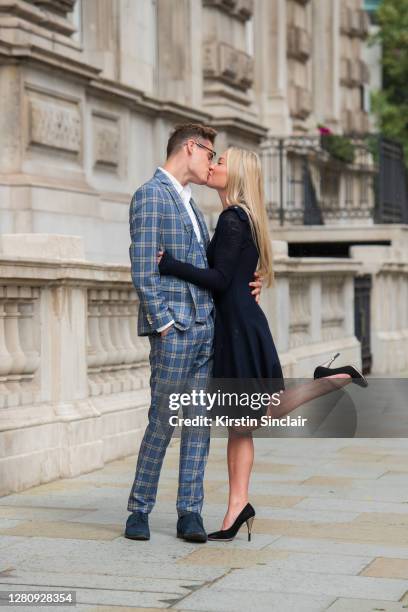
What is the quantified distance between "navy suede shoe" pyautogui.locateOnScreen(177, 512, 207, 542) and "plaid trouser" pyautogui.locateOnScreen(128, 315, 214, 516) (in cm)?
4

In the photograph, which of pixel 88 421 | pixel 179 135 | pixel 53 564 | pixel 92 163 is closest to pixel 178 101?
pixel 92 163

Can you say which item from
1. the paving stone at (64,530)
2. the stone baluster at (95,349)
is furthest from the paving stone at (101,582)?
the stone baluster at (95,349)

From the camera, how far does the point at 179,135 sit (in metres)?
7.05

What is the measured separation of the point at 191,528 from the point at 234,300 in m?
1.06

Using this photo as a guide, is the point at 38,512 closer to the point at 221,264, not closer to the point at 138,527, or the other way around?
the point at 138,527

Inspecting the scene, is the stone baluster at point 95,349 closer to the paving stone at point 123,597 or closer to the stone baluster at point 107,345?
the stone baluster at point 107,345

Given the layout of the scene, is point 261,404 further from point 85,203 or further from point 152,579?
point 85,203

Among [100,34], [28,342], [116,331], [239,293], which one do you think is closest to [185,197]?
[239,293]

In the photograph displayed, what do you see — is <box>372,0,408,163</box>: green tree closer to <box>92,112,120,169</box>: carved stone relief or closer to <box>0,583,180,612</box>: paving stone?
<box>92,112,120,169</box>: carved stone relief

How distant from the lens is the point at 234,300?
6.86 meters

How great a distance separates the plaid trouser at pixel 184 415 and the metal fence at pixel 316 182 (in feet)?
48.0

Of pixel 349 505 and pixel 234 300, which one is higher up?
pixel 234 300

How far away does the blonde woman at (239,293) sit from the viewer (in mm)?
6801

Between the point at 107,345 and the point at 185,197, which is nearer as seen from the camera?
the point at 185,197
